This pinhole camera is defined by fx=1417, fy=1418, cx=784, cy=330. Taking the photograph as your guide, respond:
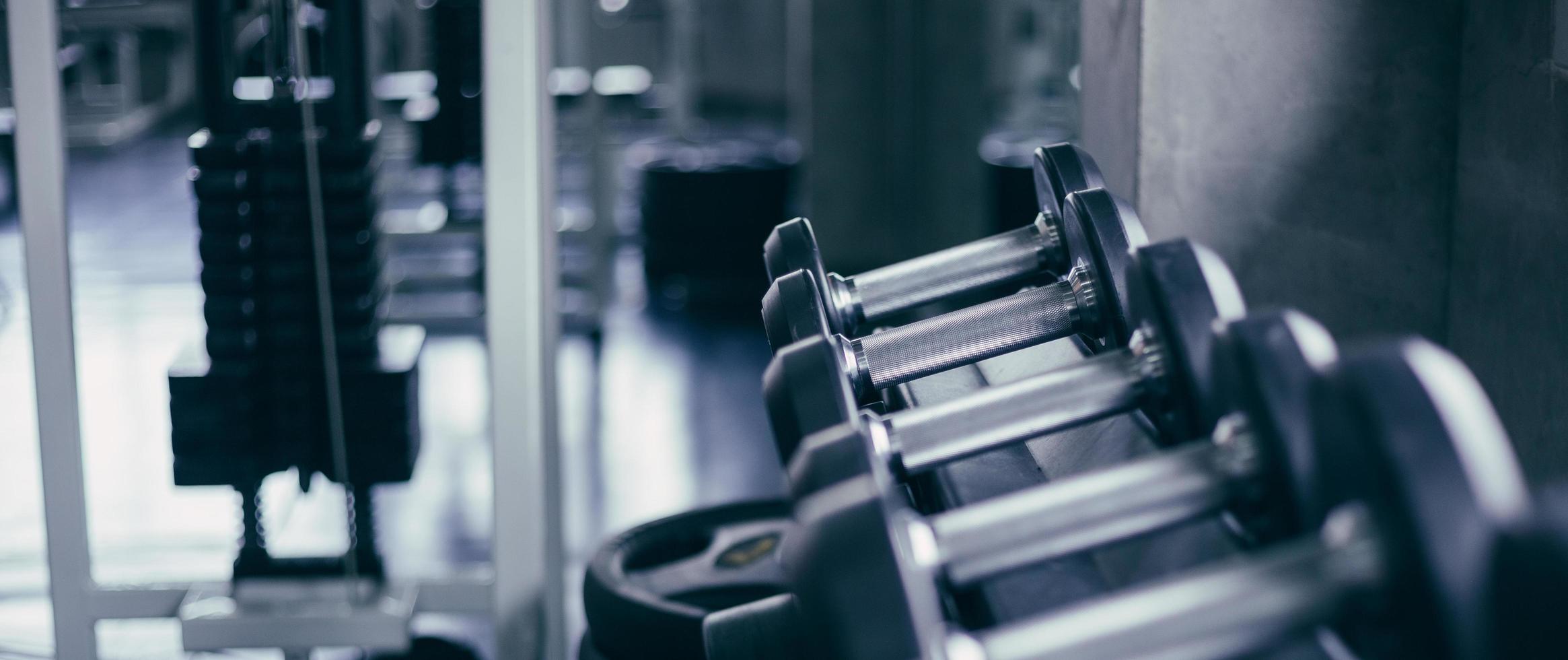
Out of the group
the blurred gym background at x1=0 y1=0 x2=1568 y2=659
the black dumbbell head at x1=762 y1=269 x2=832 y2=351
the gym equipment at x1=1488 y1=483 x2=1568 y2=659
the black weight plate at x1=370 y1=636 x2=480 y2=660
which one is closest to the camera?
the gym equipment at x1=1488 y1=483 x2=1568 y2=659

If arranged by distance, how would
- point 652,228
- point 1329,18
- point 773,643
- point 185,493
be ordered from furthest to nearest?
point 652,228 → point 185,493 → point 1329,18 → point 773,643

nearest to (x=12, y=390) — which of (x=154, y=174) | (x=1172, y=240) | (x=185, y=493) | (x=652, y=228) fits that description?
(x=185, y=493)

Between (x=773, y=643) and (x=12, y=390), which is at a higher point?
(x=773, y=643)

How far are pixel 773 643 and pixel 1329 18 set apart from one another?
0.91 meters

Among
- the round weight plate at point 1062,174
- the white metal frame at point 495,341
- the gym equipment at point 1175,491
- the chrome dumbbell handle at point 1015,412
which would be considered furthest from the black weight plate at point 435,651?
the gym equipment at point 1175,491

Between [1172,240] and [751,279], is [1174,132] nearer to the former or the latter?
[1172,240]

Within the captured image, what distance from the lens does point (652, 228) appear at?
16.2ft

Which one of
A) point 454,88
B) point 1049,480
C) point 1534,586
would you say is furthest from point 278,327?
point 454,88

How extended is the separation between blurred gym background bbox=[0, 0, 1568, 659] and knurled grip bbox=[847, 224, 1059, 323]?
455mm

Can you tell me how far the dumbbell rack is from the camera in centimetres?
64

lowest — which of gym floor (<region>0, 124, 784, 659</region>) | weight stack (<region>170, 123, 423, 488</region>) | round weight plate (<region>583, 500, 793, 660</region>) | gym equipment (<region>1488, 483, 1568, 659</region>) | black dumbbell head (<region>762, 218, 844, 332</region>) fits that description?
gym floor (<region>0, 124, 784, 659</region>)

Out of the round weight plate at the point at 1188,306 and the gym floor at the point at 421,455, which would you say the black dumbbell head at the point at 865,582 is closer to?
the round weight plate at the point at 1188,306

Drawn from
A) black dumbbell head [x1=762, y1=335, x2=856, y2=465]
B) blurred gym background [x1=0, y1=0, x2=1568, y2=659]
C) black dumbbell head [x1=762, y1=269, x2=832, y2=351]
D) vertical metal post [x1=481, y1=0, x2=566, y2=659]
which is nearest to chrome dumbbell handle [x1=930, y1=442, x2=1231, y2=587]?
black dumbbell head [x1=762, y1=335, x2=856, y2=465]

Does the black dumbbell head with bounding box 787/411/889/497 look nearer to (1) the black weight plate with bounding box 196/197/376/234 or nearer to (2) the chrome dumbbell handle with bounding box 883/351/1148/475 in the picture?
(2) the chrome dumbbell handle with bounding box 883/351/1148/475
